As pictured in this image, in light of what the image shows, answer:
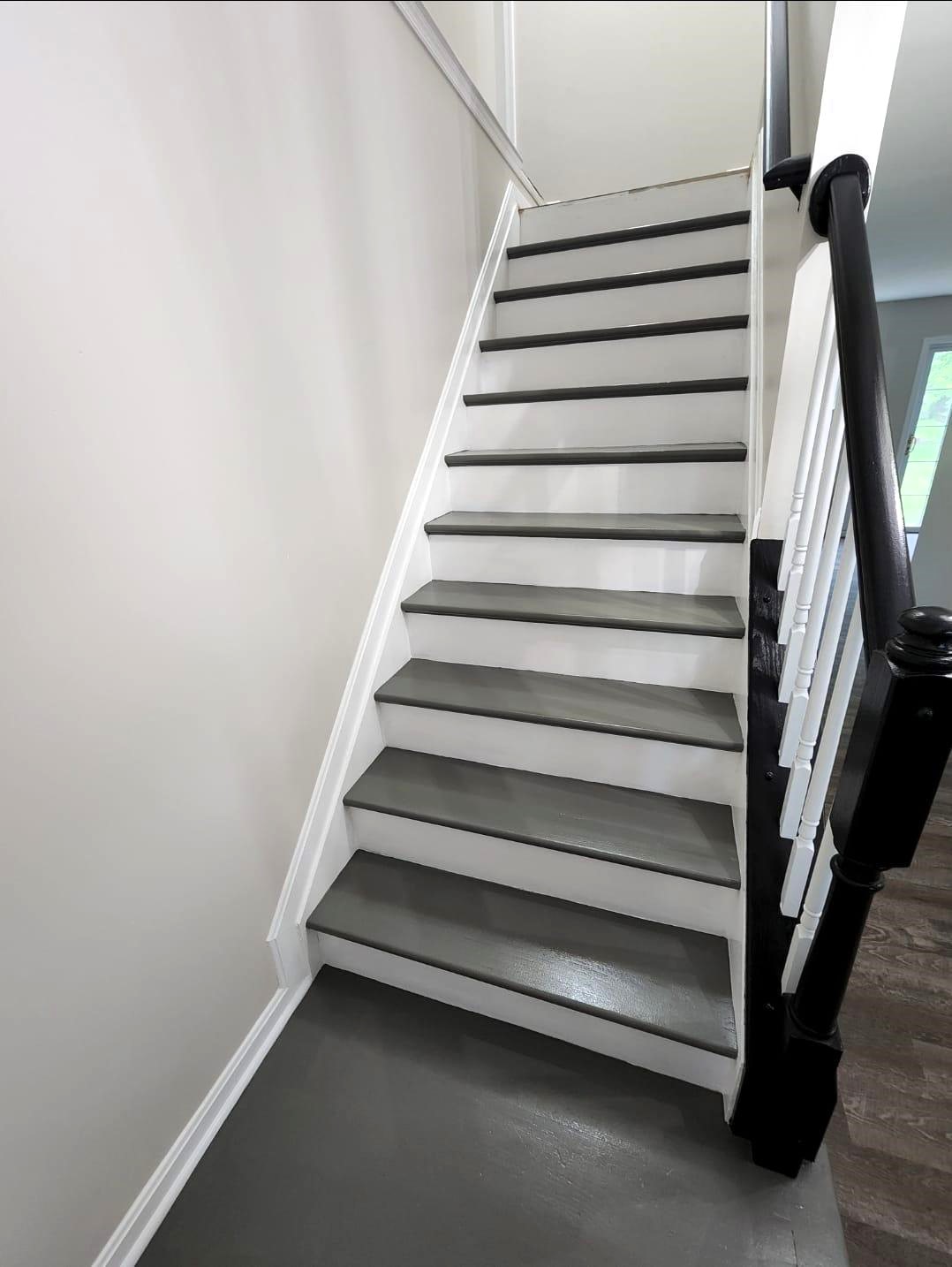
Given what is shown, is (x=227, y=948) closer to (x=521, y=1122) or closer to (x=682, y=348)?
(x=521, y=1122)

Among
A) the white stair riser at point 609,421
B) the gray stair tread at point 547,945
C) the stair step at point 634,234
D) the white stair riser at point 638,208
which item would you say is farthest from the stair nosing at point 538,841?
the white stair riser at point 638,208

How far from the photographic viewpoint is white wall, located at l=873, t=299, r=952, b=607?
3.53 m

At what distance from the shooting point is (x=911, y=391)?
4.65 meters

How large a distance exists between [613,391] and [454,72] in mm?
1084

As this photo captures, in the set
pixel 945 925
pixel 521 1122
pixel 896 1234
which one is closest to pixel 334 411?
pixel 521 1122

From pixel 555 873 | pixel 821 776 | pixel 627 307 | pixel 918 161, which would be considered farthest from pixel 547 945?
pixel 918 161

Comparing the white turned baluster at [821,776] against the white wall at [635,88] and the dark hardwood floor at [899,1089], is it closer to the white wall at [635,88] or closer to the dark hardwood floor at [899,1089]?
the dark hardwood floor at [899,1089]

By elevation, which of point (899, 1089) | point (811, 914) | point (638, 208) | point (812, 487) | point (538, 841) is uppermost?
point (638, 208)

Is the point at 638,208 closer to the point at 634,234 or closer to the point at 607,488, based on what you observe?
the point at 634,234

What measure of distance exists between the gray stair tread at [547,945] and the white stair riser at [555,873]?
2 centimetres

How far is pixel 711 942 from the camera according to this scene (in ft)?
3.88

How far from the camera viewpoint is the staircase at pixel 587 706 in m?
1.17

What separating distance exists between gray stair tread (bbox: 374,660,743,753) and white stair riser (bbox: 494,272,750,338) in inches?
51.3

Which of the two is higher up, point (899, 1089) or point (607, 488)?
point (607, 488)
